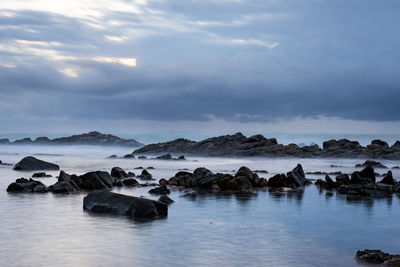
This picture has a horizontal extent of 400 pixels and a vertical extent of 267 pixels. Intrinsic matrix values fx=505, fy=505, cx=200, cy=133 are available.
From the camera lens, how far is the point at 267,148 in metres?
89.6

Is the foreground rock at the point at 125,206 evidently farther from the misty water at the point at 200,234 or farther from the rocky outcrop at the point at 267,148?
the rocky outcrop at the point at 267,148

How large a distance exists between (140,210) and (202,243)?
4.83 meters

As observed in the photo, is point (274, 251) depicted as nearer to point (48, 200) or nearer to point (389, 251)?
point (389, 251)

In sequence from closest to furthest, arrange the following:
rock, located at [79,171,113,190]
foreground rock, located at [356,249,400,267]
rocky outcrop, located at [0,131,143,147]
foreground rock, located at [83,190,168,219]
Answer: foreground rock, located at [356,249,400,267]
foreground rock, located at [83,190,168,219]
rock, located at [79,171,113,190]
rocky outcrop, located at [0,131,143,147]

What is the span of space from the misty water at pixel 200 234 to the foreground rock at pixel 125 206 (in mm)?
518

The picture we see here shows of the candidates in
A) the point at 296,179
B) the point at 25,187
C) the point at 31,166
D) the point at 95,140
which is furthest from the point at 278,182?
the point at 95,140

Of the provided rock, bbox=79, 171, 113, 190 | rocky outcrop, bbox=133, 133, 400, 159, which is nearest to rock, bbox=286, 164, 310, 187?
rock, bbox=79, 171, 113, 190

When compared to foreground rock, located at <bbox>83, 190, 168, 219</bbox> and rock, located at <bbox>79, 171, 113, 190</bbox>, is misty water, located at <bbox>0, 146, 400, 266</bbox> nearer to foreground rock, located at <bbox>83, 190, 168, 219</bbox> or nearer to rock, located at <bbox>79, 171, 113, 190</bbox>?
foreground rock, located at <bbox>83, 190, 168, 219</bbox>

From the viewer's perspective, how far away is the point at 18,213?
19.8 m

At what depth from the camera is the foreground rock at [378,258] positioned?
12.3 meters

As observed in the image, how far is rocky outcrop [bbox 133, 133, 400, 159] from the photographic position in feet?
278

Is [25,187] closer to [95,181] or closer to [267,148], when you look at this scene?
[95,181]

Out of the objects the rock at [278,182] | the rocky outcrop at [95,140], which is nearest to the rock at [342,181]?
the rock at [278,182]

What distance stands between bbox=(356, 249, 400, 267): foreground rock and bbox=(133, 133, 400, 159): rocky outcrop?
7039 cm
